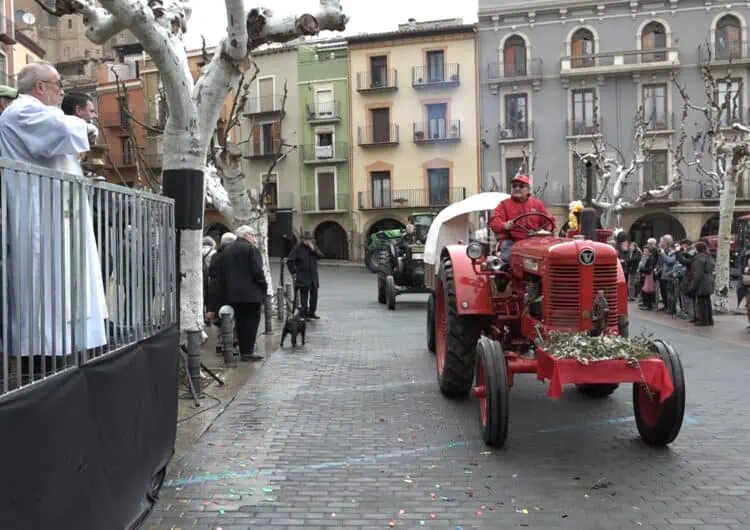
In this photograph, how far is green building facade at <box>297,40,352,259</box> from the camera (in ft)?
148

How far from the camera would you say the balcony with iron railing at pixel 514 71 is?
40.3 meters

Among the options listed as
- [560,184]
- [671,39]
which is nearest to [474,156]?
[560,184]

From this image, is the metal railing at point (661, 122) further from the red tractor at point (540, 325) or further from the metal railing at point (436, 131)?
the red tractor at point (540, 325)

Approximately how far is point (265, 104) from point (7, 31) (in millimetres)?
18208

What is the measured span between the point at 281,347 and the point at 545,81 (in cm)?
3268

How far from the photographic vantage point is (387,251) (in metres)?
21.0

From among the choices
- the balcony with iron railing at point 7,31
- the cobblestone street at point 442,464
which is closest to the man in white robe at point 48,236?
the cobblestone street at point 442,464

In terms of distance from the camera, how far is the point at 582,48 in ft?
131

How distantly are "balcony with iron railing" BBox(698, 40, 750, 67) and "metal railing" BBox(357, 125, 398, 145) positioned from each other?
16.7 m

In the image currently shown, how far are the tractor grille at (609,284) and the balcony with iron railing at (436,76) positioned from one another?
1475 inches

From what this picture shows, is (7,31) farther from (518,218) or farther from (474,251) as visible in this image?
(518,218)

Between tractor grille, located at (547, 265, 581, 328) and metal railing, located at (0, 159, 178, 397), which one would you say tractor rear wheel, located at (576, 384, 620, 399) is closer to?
tractor grille, located at (547, 265, 581, 328)

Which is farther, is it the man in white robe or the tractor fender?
the tractor fender

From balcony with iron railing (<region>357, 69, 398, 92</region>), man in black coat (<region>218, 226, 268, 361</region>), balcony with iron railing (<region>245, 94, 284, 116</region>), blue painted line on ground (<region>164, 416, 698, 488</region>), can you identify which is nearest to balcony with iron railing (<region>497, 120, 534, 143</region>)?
balcony with iron railing (<region>357, 69, 398, 92</region>)
